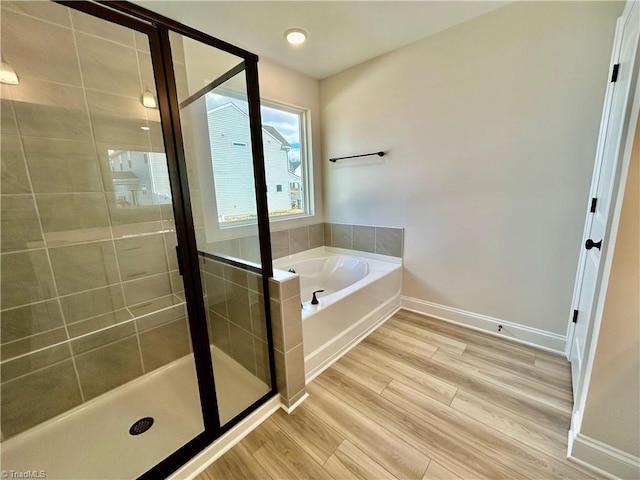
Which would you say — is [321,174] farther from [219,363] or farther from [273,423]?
[273,423]

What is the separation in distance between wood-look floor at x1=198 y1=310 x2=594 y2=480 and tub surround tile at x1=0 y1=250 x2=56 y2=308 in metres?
1.37

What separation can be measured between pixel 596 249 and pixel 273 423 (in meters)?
2.02

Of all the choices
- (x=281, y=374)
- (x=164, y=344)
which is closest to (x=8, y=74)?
(x=164, y=344)

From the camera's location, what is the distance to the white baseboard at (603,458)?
1084mm

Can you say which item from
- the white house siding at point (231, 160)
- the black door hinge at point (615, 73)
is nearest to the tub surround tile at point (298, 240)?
the white house siding at point (231, 160)

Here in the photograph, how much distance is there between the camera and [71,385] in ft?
5.21

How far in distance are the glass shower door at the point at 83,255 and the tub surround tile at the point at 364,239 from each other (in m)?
→ 1.88

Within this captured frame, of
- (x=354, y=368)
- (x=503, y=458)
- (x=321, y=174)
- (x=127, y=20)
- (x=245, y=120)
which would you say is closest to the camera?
(x=127, y=20)

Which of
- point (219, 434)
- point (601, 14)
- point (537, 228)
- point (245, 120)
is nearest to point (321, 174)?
point (245, 120)

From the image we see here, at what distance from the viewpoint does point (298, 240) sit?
301cm

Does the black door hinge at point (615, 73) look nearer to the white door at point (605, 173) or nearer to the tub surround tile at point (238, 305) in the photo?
the white door at point (605, 173)

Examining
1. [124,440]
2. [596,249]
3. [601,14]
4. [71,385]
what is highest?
[601,14]

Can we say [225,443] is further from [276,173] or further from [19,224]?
[276,173]

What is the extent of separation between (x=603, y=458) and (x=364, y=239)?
2.17 metres
